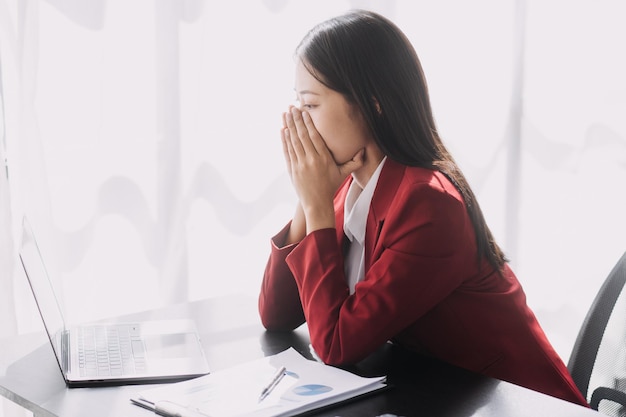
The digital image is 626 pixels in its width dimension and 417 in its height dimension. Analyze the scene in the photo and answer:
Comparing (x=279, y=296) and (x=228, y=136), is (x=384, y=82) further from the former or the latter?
(x=228, y=136)

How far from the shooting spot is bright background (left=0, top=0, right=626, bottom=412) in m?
1.83

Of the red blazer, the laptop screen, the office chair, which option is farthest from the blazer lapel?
the laptop screen

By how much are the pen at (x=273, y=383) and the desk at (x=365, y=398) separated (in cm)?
8

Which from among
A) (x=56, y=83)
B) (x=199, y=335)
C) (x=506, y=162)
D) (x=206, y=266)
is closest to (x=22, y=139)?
(x=56, y=83)

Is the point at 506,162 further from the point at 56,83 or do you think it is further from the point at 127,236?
the point at 56,83

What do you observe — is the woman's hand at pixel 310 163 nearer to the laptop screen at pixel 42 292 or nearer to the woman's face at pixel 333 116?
the woman's face at pixel 333 116

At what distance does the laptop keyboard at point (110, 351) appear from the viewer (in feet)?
3.57

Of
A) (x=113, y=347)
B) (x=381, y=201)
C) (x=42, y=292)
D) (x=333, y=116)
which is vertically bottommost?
(x=113, y=347)

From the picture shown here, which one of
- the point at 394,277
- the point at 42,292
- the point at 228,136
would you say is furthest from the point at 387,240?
the point at 228,136

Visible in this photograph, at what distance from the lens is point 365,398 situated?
990 millimetres

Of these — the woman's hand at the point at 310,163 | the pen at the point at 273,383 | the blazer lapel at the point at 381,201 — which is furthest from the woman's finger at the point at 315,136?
the pen at the point at 273,383

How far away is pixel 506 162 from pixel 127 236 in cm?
140

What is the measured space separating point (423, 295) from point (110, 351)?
0.48 metres

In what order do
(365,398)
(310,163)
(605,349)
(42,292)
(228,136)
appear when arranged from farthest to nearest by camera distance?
(228,136) < (310,163) < (605,349) < (42,292) < (365,398)
